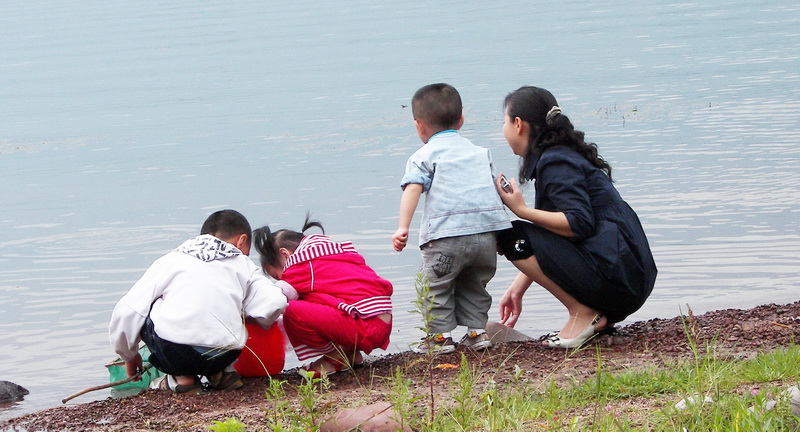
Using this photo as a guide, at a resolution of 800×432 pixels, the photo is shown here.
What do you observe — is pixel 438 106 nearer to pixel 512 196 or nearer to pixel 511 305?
pixel 512 196

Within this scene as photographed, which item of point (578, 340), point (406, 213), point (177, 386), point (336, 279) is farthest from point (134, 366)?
point (578, 340)

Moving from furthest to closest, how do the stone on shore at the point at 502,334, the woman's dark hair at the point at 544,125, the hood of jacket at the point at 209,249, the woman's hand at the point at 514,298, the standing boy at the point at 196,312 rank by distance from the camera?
the stone on shore at the point at 502,334
the woman's hand at the point at 514,298
the woman's dark hair at the point at 544,125
the hood of jacket at the point at 209,249
the standing boy at the point at 196,312

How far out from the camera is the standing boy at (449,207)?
5516mm

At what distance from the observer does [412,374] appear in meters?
5.25

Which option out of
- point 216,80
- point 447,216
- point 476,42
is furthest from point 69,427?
point 476,42

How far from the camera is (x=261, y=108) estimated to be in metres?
17.5

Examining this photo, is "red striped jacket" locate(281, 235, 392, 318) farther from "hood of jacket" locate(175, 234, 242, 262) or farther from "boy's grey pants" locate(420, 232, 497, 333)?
"hood of jacket" locate(175, 234, 242, 262)

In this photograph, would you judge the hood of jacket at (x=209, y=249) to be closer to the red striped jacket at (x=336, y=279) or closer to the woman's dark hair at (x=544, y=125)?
the red striped jacket at (x=336, y=279)

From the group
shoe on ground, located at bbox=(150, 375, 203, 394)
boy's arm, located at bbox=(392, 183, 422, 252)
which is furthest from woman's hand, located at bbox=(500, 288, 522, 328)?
shoe on ground, located at bbox=(150, 375, 203, 394)

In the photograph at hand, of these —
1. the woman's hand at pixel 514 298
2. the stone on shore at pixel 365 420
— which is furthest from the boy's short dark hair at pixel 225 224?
the stone on shore at pixel 365 420

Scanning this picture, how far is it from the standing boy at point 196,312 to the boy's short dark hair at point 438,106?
3.77ft

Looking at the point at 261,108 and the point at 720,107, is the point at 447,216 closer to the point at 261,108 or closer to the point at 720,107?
the point at 720,107

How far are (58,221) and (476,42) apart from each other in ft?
49.2

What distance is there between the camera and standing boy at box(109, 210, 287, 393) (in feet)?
16.8
